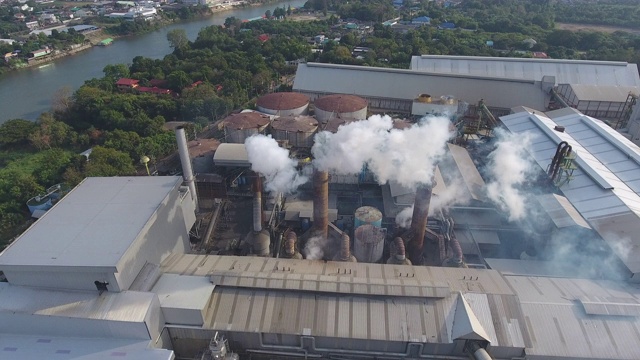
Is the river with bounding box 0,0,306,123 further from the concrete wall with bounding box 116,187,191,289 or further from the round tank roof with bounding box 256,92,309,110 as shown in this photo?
the concrete wall with bounding box 116,187,191,289

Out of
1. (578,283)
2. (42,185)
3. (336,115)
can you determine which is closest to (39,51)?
(42,185)

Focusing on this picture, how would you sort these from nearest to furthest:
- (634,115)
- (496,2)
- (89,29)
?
(634,115)
(89,29)
(496,2)

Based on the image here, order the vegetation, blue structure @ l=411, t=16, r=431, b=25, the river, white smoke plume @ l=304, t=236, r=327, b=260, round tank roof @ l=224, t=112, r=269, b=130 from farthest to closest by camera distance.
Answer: blue structure @ l=411, t=16, r=431, b=25
the river
round tank roof @ l=224, t=112, r=269, b=130
the vegetation
white smoke plume @ l=304, t=236, r=327, b=260

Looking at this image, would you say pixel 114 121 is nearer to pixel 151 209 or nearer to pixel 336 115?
pixel 336 115

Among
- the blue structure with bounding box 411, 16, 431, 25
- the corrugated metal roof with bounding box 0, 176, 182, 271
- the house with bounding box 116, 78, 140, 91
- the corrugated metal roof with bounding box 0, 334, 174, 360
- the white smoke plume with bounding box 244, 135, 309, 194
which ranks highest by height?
the white smoke plume with bounding box 244, 135, 309, 194

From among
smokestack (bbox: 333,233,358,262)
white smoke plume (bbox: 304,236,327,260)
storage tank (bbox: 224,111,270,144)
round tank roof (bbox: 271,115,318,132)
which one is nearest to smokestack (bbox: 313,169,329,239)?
white smoke plume (bbox: 304,236,327,260)

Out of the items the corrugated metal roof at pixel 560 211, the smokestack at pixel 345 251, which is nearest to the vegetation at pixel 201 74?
the smokestack at pixel 345 251

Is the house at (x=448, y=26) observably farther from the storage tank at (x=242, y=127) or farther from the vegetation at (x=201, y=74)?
the storage tank at (x=242, y=127)
